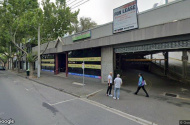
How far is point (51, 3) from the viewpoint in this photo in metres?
17.1

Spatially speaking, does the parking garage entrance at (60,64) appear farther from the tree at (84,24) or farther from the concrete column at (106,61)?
the tree at (84,24)

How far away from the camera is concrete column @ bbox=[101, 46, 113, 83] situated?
11.2 meters

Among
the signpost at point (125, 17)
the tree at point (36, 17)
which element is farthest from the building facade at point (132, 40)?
the tree at point (36, 17)

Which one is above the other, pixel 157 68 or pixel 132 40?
pixel 132 40

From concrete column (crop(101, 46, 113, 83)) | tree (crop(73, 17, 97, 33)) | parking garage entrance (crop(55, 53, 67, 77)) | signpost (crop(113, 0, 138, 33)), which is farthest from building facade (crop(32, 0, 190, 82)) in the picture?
tree (crop(73, 17, 97, 33))

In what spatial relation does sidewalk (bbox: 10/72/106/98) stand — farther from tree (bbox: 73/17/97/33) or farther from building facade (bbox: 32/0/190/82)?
tree (bbox: 73/17/97/33)

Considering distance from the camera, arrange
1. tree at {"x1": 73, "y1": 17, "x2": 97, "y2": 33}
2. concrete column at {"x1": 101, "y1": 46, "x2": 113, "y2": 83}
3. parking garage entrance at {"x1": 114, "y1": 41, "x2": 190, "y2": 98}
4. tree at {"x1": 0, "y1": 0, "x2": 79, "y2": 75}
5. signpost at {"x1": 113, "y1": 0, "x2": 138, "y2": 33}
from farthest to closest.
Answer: tree at {"x1": 73, "y1": 17, "x2": 97, "y2": 33}
tree at {"x1": 0, "y1": 0, "x2": 79, "y2": 75}
concrete column at {"x1": 101, "y1": 46, "x2": 113, "y2": 83}
signpost at {"x1": 113, "y1": 0, "x2": 138, "y2": 33}
parking garage entrance at {"x1": 114, "y1": 41, "x2": 190, "y2": 98}

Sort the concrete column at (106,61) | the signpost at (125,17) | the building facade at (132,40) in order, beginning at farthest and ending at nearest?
the concrete column at (106,61) → the signpost at (125,17) → the building facade at (132,40)

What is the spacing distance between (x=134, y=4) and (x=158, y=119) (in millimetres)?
8086

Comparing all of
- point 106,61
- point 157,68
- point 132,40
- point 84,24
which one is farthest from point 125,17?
point 84,24

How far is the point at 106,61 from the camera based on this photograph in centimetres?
1156

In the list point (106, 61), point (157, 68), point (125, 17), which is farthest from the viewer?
point (157, 68)

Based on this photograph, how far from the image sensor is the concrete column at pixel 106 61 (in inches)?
439

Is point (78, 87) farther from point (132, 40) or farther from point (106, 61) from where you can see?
point (132, 40)
